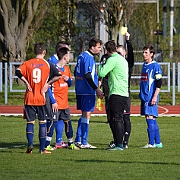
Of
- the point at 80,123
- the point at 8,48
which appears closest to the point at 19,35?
the point at 8,48

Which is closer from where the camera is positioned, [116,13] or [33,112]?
[33,112]

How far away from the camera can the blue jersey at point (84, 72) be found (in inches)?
505

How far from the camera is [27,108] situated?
11914mm

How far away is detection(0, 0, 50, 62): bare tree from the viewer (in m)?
32.0

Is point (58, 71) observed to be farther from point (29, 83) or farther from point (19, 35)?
point (19, 35)

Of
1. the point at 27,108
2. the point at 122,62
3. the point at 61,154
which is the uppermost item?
the point at 122,62

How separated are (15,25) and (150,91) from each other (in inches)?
791

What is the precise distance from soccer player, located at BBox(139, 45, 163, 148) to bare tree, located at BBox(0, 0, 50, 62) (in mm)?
19376

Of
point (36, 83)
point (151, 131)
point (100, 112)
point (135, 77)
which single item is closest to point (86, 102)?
point (151, 131)

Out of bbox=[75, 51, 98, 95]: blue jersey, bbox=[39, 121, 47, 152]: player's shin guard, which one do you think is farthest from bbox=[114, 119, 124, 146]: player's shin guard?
bbox=[39, 121, 47, 152]: player's shin guard

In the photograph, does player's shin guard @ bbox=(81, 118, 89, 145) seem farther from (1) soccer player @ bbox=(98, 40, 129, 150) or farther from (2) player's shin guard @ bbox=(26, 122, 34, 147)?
(2) player's shin guard @ bbox=(26, 122, 34, 147)

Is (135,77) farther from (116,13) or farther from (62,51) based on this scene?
(62,51)

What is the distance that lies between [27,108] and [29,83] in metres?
0.43

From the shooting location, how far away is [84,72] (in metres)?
12.9
